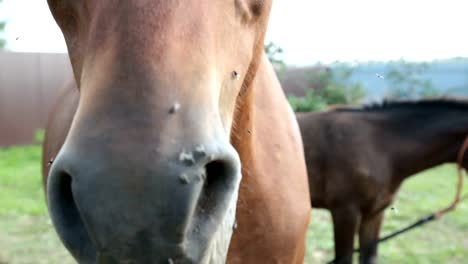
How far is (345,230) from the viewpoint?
3545 mm

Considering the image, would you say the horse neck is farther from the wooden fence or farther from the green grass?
the wooden fence

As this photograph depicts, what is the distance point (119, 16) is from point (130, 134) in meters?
0.21

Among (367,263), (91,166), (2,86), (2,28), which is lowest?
(2,28)

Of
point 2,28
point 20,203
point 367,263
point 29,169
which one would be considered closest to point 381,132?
point 367,263

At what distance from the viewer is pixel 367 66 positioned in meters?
6.54

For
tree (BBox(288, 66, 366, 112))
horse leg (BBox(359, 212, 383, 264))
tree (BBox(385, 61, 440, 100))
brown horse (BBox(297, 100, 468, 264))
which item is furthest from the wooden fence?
horse leg (BBox(359, 212, 383, 264))

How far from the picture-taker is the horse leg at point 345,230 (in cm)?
353

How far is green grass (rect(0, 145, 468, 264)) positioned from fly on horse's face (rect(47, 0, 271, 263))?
126 inches

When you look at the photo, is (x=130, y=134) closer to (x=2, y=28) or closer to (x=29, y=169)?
(x=29, y=169)

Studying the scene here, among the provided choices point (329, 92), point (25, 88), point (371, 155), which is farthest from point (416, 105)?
point (25, 88)

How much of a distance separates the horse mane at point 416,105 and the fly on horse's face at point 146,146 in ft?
9.89

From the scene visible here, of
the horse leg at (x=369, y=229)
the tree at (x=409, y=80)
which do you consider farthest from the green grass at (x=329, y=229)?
the tree at (x=409, y=80)

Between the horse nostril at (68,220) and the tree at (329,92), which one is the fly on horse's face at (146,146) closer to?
the horse nostril at (68,220)

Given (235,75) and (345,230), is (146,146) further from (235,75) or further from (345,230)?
(345,230)
